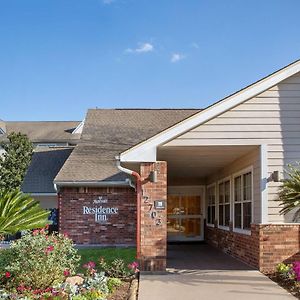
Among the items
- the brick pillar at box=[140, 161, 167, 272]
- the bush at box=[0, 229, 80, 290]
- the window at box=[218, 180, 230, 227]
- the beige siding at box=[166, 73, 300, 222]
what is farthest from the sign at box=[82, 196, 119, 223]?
the bush at box=[0, 229, 80, 290]

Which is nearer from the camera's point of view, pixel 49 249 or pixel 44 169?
pixel 49 249

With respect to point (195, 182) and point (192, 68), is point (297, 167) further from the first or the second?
point (195, 182)

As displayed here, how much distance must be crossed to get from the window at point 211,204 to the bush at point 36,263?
29.7 feet

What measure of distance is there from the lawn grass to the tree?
73.2 ft

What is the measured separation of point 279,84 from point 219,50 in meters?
4.87

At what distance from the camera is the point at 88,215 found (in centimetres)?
1552

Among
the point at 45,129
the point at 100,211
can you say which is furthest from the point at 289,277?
the point at 45,129

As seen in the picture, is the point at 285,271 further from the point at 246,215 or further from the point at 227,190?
the point at 227,190

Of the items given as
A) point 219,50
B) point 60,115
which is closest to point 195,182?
point 219,50

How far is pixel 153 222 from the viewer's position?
32.7ft

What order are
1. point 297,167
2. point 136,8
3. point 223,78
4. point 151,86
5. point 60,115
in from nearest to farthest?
point 297,167 → point 136,8 → point 223,78 → point 151,86 → point 60,115

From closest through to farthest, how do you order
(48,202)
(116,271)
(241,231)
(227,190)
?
(116,271) < (241,231) < (227,190) < (48,202)

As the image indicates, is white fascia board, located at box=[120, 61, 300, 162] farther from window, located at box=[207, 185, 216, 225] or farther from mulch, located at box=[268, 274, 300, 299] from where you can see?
window, located at box=[207, 185, 216, 225]

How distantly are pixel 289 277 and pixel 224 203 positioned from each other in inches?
230
